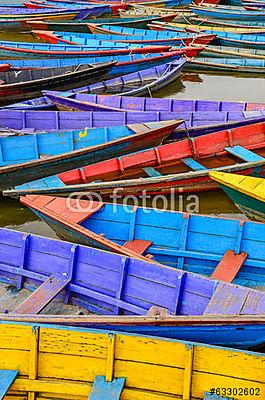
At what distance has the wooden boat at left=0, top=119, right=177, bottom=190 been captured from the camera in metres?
10.3

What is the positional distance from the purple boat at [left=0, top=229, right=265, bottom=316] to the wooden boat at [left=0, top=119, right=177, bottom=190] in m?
2.85

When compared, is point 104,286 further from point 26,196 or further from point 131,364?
point 26,196

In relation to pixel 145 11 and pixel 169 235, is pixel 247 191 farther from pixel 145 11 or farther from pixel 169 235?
pixel 145 11

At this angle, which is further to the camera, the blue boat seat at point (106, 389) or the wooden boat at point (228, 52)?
the wooden boat at point (228, 52)

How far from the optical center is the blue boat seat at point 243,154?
432 inches

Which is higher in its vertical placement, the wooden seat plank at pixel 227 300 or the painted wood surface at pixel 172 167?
the wooden seat plank at pixel 227 300

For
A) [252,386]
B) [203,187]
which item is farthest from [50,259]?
[203,187]

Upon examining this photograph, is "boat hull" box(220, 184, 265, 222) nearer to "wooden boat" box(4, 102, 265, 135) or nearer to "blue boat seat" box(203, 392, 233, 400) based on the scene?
"wooden boat" box(4, 102, 265, 135)

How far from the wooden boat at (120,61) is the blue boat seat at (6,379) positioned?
13170 mm

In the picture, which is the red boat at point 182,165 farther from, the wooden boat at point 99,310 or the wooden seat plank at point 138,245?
the wooden boat at point 99,310

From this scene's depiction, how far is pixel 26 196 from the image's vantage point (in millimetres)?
→ 8844

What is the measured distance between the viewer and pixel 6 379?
5520mm

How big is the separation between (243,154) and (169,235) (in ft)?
12.6

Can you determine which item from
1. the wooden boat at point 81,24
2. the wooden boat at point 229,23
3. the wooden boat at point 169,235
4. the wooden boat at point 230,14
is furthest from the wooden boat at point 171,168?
the wooden boat at point 230,14
